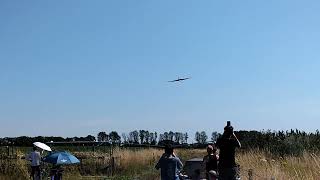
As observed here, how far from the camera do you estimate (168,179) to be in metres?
17.3

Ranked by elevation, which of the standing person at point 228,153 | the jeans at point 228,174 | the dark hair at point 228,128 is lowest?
the jeans at point 228,174

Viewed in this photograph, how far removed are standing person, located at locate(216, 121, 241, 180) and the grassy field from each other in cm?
156

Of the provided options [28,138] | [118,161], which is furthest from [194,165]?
[28,138]

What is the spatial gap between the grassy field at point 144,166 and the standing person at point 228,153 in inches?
61.5

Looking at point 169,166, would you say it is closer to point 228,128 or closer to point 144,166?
point 228,128

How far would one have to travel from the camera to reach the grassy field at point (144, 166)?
55.5 ft

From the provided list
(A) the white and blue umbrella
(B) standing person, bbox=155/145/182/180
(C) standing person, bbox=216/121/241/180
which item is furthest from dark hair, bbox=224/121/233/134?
(A) the white and blue umbrella

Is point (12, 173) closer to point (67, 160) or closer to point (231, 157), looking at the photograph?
point (67, 160)

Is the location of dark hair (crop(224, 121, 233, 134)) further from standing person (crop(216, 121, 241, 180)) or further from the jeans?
the jeans

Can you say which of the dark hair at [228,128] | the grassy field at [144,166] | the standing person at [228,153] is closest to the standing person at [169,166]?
the standing person at [228,153]

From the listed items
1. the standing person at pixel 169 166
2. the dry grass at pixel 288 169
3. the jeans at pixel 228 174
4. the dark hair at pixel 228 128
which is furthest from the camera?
the standing person at pixel 169 166

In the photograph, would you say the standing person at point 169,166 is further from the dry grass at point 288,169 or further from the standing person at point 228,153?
the dry grass at point 288,169

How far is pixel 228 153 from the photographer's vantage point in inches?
627

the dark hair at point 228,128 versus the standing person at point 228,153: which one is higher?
the dark hair at point 228,128
